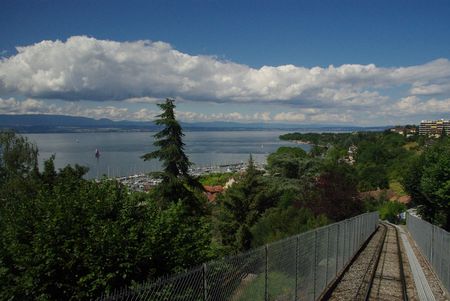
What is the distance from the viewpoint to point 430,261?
19.0m

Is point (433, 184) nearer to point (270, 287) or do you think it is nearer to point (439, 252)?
point (439, 252)

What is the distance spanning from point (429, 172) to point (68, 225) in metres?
37.1

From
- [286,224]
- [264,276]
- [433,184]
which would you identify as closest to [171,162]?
[286,224]

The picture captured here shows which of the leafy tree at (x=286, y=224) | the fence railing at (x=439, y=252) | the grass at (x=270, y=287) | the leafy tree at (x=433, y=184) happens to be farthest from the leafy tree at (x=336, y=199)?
the grass at (x=270, y=287)

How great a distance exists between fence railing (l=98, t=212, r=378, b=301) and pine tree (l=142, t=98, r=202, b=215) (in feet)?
41.3

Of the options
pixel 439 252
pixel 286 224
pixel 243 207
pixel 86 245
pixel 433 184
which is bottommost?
pixel 243 207

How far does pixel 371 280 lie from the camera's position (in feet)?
48.1

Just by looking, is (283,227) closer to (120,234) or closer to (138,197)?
(138,197)

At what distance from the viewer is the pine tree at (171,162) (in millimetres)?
25219

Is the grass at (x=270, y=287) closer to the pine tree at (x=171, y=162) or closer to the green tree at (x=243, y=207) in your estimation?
the pine tree at (x=171, y=162)

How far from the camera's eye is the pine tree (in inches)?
993

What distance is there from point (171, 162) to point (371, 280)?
14117mm

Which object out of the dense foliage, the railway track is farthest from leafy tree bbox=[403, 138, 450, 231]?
the dense foliage

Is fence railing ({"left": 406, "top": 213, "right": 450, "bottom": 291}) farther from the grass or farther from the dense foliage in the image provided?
the dense foliage
